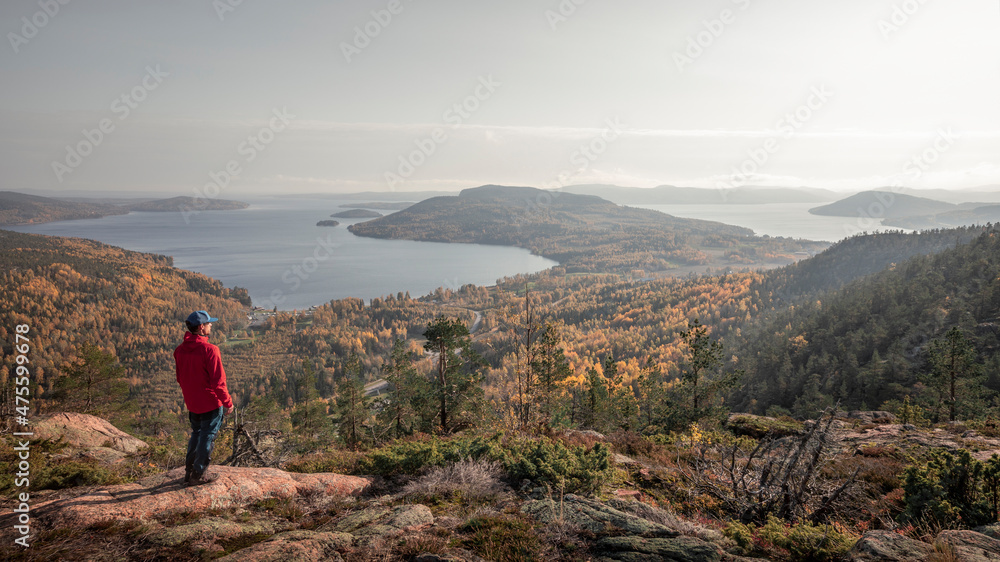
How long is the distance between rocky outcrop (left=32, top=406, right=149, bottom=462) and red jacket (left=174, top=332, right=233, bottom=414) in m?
7.60

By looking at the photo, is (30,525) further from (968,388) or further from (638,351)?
(638,351)

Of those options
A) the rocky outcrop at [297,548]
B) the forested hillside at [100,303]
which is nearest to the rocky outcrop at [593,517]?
the rocky outcrop at [297,548]

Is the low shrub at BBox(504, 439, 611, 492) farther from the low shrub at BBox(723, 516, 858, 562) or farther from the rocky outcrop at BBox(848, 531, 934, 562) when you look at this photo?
the rocky outcrop at BBox(848, 531, 934, 562)

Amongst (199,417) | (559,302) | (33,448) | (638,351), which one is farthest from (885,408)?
(559,302)

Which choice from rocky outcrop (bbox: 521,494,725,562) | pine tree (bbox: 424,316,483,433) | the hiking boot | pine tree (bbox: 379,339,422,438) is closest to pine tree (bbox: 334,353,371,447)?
pine tree (bbox: 379,339,422,438)

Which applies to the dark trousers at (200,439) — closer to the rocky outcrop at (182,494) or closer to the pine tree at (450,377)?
the rocky outcrop at (182,494)

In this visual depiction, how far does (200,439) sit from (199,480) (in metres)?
0.79

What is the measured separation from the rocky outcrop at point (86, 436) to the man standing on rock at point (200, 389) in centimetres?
698

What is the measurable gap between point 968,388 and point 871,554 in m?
33.3

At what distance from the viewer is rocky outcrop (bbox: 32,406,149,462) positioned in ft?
37.2

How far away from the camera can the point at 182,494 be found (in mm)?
6227

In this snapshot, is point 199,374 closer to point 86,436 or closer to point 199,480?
point 199,480

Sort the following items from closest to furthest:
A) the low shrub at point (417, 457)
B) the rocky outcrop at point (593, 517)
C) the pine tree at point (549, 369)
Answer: the rocky outcrop at point (593, 517)
the low shrub at point (417, 457)
the pine tree at point (549, 369)

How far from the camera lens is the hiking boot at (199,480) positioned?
6570 mm
